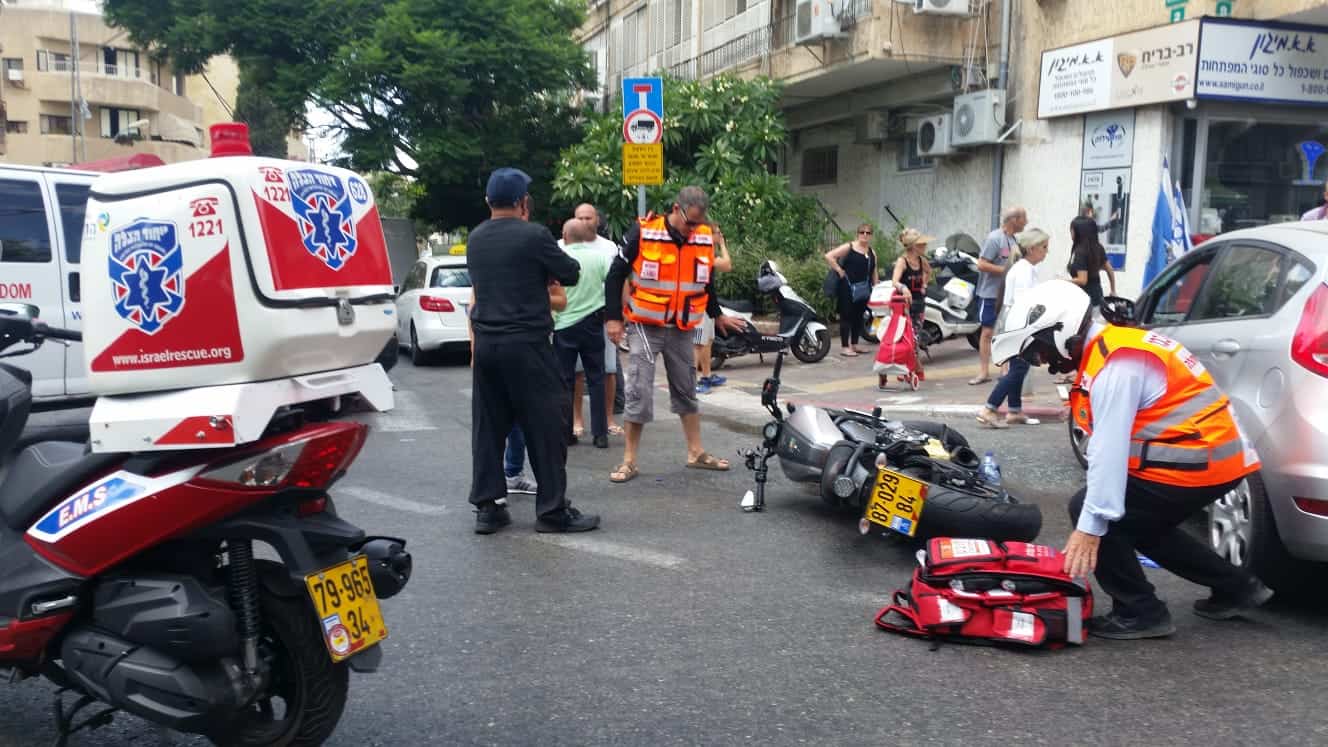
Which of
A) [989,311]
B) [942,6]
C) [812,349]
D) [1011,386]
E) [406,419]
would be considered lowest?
[406,419]

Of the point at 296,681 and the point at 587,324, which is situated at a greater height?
the point at 587,324

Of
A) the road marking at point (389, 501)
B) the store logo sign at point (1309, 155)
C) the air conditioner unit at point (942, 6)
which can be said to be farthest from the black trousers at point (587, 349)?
the store logo sign at point (1309, 155)

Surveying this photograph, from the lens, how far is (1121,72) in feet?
47.1

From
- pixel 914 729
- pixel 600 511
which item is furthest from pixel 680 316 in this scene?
pixel 914 729

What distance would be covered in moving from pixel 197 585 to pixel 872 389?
9332 millimetres

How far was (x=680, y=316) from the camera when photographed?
7.52 metres

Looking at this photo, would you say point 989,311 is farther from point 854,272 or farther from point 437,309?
point 437,309

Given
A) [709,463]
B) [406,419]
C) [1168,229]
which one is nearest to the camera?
[709,463]

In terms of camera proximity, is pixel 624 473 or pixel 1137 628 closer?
pixel 1137 628

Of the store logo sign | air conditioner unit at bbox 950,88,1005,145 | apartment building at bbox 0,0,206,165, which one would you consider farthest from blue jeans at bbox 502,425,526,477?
apartment building at bbox 0,0,206,165

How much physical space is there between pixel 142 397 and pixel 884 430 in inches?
163

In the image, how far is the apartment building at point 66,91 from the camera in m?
54.1

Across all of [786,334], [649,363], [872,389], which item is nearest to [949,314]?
[786,334]

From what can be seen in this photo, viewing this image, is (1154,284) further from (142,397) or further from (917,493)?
(142,397)
